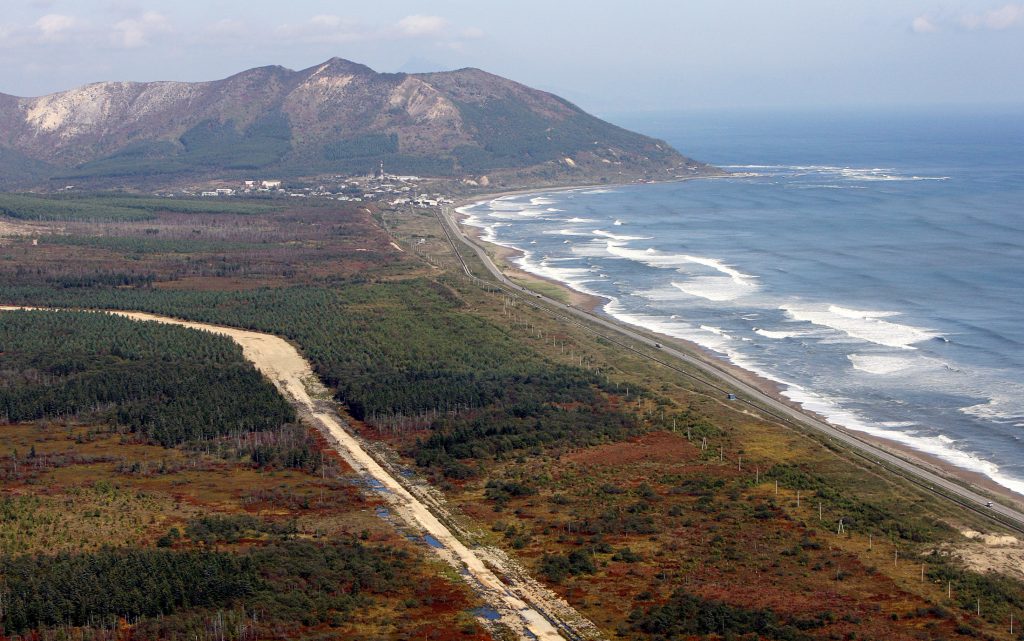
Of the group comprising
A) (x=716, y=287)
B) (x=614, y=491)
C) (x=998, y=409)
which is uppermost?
(x=716, y=287)

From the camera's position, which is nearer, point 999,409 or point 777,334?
point 999,409

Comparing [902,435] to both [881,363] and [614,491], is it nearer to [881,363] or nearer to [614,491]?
[881,363]

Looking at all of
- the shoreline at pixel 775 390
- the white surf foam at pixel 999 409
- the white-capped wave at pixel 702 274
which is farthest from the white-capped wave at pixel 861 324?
the white surf foam at pixel 999 409

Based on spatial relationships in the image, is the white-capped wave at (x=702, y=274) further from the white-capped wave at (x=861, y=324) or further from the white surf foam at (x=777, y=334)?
the white surf foam at (x=777, y=334)

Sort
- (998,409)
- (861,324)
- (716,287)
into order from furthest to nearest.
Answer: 1. (716,287)
2. (861,324)
3. (998,409)

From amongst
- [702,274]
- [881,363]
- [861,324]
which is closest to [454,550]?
[881,363]
